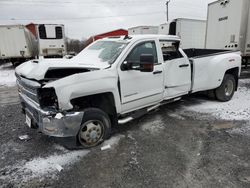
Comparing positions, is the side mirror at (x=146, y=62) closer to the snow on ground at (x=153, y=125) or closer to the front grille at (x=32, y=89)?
the snow on ground at (x=153, y=125)

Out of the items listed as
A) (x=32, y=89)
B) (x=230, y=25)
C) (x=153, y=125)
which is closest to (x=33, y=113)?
(x=32, y=89)

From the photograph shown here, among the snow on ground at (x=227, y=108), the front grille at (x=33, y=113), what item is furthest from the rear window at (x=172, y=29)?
the front grille at (x=33, y=113)

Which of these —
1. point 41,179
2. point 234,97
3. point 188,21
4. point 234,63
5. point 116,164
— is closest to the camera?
point 41,179

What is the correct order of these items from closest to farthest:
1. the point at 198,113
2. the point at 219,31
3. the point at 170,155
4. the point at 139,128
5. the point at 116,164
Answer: the point at 116,164 → the point at 170,155 → the point at 139,128 → the point at 198,113 → the point at 219,31

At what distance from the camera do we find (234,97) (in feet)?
23.3

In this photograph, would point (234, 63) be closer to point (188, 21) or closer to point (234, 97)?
point (234, 97)

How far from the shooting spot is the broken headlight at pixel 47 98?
11.0 ft

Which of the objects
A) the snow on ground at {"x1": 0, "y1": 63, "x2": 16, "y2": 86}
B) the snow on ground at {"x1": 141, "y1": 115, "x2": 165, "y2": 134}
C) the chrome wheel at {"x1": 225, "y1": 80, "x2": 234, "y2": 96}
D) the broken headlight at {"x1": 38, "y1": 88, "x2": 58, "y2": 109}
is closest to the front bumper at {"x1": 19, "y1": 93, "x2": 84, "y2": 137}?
the broken headlight at {"x1": 38, "y1": 88, "x2": 58, "y2": 109}

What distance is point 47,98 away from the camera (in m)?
3.49

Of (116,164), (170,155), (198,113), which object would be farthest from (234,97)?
(116,164)

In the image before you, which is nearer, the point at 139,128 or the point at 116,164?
the point at 116,164

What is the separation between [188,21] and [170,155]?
12161 millimetres

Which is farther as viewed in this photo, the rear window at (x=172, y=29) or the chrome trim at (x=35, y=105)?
the rear window at (x=172, y=29)

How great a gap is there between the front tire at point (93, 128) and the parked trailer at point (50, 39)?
1486 cm
